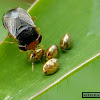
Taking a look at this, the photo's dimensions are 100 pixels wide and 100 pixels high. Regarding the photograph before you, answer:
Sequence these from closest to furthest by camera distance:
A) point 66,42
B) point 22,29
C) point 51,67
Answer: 1. point 51,67
2. point 66,42
3. point 22,29

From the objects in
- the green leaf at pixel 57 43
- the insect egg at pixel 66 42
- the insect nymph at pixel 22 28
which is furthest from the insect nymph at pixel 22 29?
the insect egg at pixel 66 42

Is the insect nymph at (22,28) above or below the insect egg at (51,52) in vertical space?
above

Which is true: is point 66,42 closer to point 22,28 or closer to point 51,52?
point 51,52

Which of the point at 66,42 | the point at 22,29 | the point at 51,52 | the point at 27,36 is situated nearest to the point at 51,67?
the point at 51,52

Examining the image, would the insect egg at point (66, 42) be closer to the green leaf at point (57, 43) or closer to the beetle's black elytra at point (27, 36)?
the green leaf at point (57, 43)

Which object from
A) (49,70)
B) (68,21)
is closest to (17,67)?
(49,70)

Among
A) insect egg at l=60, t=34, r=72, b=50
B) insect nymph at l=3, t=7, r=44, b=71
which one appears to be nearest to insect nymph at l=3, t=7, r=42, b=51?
insect nymph at l=3, t=7, r=44, b=71
